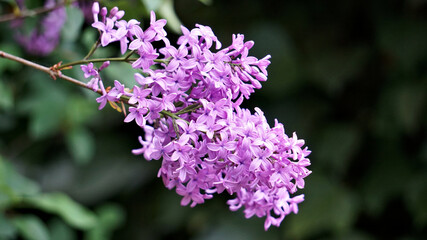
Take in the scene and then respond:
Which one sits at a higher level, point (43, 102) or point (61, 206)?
point (43, 102)

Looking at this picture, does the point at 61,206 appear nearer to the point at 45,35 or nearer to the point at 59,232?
the point at 59,232

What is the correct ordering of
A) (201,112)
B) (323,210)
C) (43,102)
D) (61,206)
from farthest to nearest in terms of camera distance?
1. (323,210)
2. (43,102)
3. (61,206)
4. (201,112)

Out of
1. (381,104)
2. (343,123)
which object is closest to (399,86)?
(381,104)

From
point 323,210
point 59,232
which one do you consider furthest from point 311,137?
point 59,232

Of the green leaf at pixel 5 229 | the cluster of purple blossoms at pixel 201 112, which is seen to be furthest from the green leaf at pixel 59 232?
the cluster of purple blossoms at pixel 201 112

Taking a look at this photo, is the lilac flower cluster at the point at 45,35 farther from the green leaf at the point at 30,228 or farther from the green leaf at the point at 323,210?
the green leaf at the point at 323,210

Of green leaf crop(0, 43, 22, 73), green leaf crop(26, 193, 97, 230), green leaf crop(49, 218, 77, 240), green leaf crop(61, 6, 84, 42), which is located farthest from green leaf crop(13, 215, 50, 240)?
green leaf crop(61, 6, 84, 42)

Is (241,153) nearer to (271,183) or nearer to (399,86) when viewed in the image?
(271,183)
